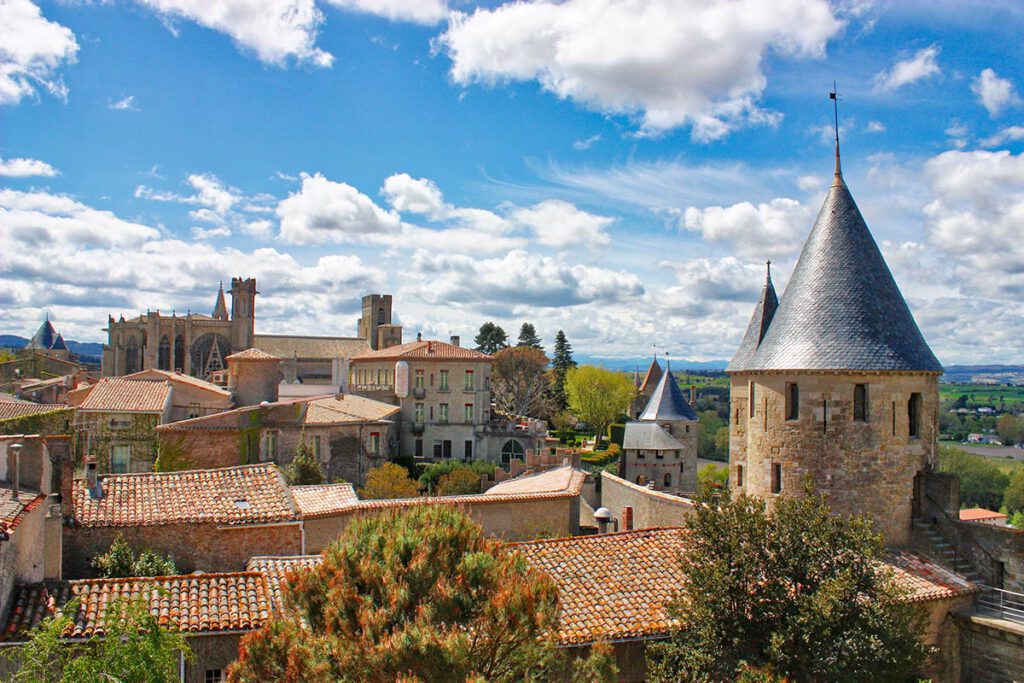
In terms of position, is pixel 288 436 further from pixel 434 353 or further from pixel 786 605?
pixel 786 605

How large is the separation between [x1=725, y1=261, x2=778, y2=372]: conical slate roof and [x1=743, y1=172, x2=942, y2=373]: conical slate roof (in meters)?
1.20

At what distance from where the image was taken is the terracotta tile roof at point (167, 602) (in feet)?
37.7

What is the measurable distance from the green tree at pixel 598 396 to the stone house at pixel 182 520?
4829 cm

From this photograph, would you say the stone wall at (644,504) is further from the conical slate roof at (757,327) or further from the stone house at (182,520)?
the stone house at (182,520)

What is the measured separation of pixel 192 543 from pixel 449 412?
32.9 m

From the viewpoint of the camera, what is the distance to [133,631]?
9531 millimetres

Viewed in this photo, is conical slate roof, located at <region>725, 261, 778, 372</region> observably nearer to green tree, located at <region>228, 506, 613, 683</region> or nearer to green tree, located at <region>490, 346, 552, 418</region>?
green tree, located at <region>228, 506, 613, 683</region>

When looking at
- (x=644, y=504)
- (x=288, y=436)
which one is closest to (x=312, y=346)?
(x=288, y=436)

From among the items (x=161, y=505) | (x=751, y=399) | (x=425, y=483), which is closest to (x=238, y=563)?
(x=161, y=505)

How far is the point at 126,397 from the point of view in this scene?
119 ft

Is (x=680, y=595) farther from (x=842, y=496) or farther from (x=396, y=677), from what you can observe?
(x=396, y=677)

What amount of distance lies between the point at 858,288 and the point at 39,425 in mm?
25118

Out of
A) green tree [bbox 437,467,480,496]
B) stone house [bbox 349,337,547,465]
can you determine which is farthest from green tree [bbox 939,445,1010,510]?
green tree [bbox 437,467,480,496]

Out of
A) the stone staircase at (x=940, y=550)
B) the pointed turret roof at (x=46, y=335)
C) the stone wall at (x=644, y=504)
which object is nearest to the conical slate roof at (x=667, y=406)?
the stone wall at (x=644, y=504)
